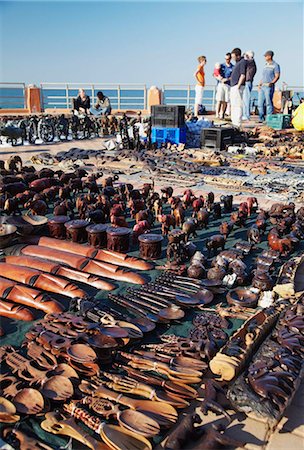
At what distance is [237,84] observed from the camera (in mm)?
12922

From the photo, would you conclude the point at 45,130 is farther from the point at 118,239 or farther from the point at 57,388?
the point at 57,388

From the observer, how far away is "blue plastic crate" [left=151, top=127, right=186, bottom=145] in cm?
1215

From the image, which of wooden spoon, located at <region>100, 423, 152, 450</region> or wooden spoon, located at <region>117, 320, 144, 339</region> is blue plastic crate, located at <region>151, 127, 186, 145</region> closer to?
wooden spoon, located at <region>117, 320, 144, 339</region>

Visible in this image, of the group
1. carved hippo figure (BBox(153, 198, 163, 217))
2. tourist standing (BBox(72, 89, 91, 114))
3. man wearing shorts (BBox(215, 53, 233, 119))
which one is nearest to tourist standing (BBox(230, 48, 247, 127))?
man wearing shorts (BBox(215, 53, 233, 119))

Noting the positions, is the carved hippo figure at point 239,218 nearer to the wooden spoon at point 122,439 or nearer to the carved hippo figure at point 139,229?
the carved hippo figure at point 139,229

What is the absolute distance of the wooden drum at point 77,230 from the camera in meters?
5.00

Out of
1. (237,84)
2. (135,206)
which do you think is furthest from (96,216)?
(237,84)

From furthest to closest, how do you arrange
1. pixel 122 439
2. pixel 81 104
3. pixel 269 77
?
pixel 81 104
pixel 269 77
pixel 122 439

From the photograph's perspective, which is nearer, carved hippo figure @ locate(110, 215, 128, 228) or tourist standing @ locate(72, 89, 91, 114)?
carved hippo figure @ locate(110, 215, 128, 228)

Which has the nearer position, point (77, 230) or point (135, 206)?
point (77, 230)

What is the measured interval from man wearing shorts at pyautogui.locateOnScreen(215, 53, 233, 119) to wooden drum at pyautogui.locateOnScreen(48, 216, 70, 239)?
1082 cm

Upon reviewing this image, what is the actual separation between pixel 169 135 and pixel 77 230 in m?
7.81

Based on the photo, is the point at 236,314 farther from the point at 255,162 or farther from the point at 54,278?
the point at 255,162

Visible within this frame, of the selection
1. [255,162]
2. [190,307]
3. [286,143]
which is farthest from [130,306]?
[286,143]
